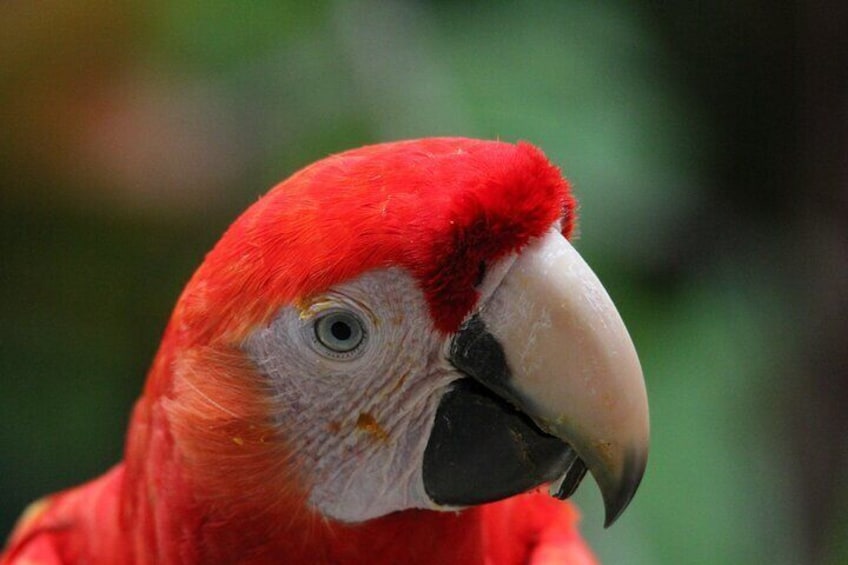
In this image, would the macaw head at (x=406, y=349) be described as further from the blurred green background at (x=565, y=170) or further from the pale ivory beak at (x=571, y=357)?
the blurred green background at (x=565, y=170)

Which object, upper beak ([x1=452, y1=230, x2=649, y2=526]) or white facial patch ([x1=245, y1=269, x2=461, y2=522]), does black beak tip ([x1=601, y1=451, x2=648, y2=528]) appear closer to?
upper beak ([x1=452, y1=230, x2=649, y2=526])

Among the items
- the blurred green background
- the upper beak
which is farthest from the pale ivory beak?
the blurred green background

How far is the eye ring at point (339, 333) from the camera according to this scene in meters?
0.63

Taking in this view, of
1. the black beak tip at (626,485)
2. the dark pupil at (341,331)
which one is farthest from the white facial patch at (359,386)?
the black beak tip at (626,485)

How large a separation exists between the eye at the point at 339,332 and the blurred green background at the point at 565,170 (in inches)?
25.0

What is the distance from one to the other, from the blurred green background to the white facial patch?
57 centimetres

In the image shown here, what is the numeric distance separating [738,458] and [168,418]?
0.84 m

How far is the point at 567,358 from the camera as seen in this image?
2.02 ft

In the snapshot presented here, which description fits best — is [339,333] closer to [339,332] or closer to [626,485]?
[339,332]

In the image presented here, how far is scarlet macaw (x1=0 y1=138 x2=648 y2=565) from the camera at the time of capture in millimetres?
614

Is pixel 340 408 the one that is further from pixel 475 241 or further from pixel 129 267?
pixel 129 267

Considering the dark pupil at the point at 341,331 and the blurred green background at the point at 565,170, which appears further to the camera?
the blurred green background at the point at 565,170

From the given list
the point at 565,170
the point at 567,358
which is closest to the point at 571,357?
the point at 567,358

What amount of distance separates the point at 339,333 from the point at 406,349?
0.15 feet
